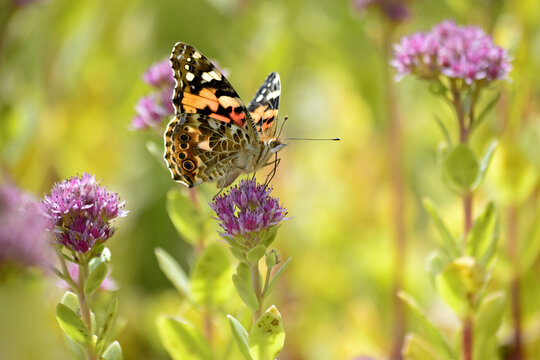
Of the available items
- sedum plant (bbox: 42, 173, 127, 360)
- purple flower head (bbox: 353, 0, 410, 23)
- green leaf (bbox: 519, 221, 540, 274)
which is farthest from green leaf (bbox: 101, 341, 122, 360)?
purple flower head (bbox: 353, 0, 410, 23)

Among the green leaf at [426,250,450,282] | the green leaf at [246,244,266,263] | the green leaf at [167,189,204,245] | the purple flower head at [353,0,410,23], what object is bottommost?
the green leaf at [246,244,266,263]

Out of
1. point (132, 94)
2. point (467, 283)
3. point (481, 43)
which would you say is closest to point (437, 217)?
point (467, 283)

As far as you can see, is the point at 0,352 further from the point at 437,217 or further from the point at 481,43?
the point at 481,43

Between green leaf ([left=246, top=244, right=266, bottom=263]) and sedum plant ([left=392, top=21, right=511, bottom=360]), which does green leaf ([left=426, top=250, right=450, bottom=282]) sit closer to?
sedum plant ([left=392, top=21, right=511, bottom=360])

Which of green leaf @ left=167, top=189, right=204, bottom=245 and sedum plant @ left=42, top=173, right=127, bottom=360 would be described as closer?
sedum plant @ left=42, top=173, right=127, bottom=360

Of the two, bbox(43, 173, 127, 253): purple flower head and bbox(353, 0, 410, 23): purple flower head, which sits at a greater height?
bbox(353, 0, 410, 23): purple flower head

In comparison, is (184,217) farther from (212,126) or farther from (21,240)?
(21,240)
